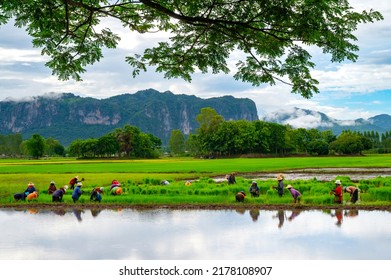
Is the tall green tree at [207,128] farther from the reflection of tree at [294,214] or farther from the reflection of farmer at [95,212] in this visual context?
Answer: the reflection of tree at [294,214]

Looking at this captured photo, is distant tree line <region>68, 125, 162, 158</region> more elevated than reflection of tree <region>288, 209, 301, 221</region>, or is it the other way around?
distant tree line <region>68, 125, 162, 158</region>

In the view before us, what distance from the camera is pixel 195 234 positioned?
13242 millimetres

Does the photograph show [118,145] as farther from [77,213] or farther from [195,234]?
[195,234]

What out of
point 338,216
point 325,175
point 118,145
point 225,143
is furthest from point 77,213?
point 118,145

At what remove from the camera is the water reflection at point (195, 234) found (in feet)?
35.4

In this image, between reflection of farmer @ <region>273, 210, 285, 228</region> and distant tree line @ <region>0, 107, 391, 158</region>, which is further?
distant tree line @ <region>0, 107, 391, 158</region>

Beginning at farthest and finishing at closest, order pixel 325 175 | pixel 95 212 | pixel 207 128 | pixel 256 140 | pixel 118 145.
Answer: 1. pixel 207 128
2. pixel 118 145
3. pixel 256 140
4. pixel 325 175
5. pixel 95 212

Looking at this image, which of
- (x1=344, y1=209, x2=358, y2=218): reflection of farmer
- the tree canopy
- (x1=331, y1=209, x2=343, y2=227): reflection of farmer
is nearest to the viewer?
the tree canopy

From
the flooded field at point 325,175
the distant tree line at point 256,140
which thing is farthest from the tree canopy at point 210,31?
the distant tree line at point 256,140

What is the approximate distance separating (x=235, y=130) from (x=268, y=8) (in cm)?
12261

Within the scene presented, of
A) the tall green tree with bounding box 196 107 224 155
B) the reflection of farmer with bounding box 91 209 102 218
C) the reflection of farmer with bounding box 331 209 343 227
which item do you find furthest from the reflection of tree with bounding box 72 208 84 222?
the tall green tree with bounding box 196 107 224 155

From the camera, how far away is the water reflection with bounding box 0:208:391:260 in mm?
10789

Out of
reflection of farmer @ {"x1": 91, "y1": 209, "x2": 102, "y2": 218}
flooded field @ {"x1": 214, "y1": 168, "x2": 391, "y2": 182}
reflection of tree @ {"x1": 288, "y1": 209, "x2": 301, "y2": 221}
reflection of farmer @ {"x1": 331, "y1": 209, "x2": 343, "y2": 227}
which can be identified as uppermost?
A: reflection of farmer @ {"x1": 91, "y1": 209, "x2": 102, "y2": 218}

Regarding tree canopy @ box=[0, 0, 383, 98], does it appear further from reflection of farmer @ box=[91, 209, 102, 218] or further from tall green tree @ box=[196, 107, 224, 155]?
tall green tree @ box=[196, 107, 224, 155]
